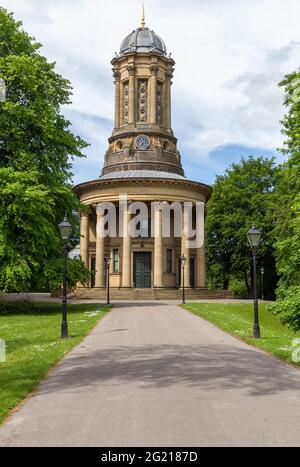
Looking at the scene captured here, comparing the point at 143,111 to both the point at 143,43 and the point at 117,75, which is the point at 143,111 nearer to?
the point at 117,75

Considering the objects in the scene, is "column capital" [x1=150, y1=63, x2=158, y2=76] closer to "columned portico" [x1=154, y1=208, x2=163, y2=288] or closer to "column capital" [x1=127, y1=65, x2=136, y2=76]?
"column capital" [x1=127, y1=65, x2=136, y2=76]

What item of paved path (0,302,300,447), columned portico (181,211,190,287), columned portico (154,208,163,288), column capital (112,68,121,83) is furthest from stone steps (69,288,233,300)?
paved path (0,302,300,447)

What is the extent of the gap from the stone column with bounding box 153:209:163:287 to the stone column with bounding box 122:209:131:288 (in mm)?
2566

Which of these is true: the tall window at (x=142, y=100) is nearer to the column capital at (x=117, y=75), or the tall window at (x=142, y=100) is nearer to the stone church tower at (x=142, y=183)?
the stone church tower at (x=142, y=183)

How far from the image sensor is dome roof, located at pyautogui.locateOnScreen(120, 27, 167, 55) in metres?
59.2

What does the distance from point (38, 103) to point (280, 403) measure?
2443 cm

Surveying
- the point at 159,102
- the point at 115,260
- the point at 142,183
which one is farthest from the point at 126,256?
the point at 159,102

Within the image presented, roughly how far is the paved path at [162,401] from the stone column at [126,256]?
34.8 metres

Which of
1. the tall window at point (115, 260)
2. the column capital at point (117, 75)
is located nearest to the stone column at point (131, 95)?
the column capital at point (117, 75)

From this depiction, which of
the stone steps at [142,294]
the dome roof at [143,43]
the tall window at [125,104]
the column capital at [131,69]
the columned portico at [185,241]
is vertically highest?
the dome roof at [143,43]

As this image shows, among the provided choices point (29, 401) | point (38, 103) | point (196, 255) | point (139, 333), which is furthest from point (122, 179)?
point (29, 401)

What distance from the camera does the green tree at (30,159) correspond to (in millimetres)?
25984

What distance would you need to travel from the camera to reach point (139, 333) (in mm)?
17969
